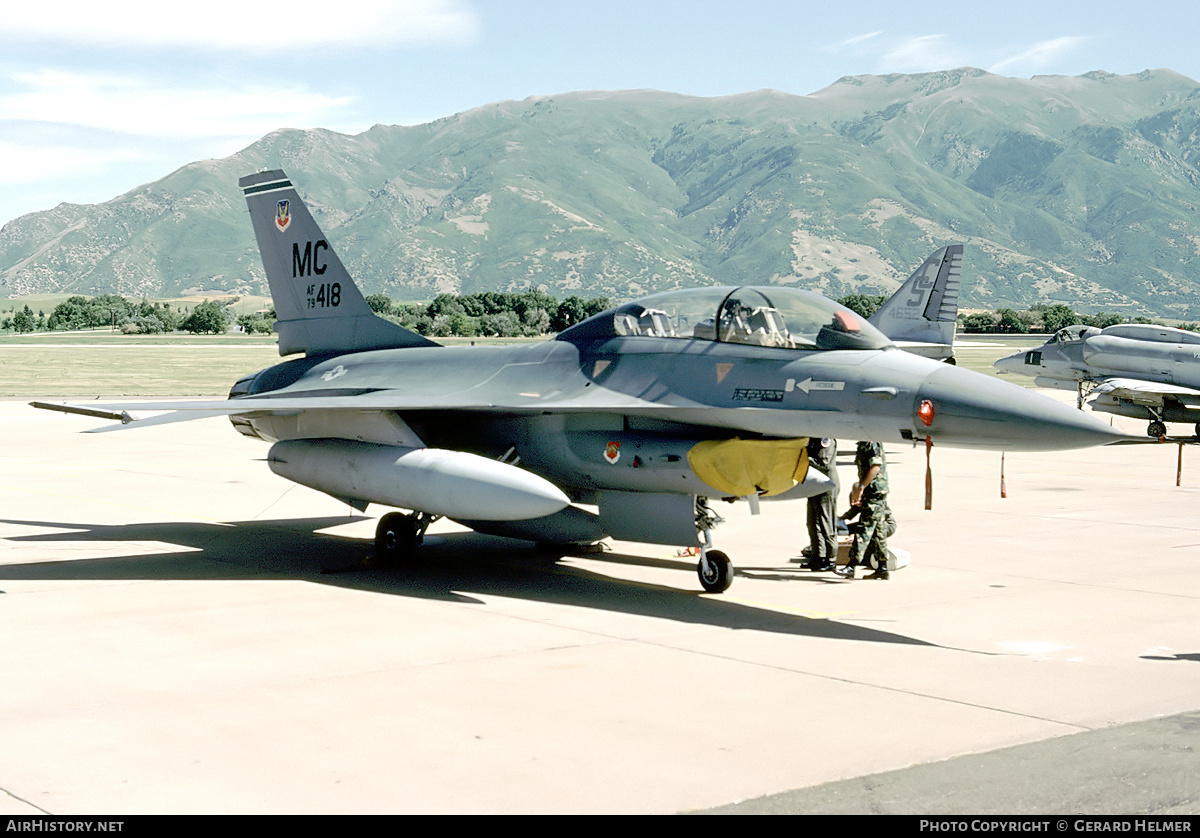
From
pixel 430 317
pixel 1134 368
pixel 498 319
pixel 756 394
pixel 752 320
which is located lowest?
pixel 1134 368

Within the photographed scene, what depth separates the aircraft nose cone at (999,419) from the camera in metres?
8.98

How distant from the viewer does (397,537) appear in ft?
41.2

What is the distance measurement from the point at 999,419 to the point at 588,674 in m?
3.92

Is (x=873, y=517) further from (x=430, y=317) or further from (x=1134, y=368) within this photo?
(x=430, y=317)

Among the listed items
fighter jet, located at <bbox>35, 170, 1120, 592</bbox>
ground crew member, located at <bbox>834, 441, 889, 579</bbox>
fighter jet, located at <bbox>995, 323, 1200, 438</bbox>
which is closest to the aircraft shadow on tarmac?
fighter jet, located at <bbox>35, 170, 1120, 592</bbox>

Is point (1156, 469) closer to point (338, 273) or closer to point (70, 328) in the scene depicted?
point (338, 273)

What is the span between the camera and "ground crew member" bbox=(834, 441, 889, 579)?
1152cm

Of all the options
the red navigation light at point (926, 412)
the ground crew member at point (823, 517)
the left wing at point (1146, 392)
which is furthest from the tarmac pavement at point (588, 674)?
the left wing at point (1146, 392)

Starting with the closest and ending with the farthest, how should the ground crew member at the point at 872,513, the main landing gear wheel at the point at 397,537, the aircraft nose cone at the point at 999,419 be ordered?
the aircraft nose cone at the point at 999,419, the ground crew member at the point at 872,513, the main landing gear wheel at the point at 397,537

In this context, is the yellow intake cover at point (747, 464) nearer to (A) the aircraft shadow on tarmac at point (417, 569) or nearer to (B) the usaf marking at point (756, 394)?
(B) the usaf marking at point (756, 394)

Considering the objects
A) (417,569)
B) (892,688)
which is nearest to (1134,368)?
(417,569)

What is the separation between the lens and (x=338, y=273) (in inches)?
596

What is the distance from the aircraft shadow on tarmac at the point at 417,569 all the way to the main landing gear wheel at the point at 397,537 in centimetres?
20
